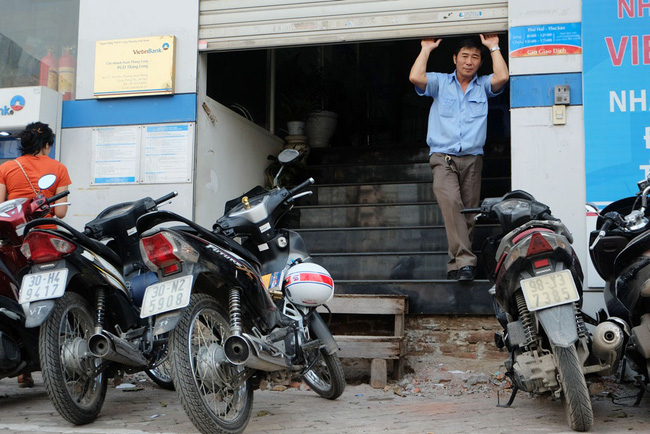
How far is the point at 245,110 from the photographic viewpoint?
27.9ft

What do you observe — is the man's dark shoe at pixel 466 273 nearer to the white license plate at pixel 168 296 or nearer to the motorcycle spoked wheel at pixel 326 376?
the motorcycle spoked wheel at pixel 326 376

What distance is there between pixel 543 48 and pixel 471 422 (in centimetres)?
343

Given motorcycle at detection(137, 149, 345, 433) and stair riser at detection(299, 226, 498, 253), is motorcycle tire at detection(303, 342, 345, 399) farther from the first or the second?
stair riser at detection(299, 226, 498, 253)

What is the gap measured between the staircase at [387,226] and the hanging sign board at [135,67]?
6.98 feet

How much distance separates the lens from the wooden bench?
537cm

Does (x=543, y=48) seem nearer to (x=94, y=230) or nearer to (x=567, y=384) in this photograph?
(x=567, y=384)

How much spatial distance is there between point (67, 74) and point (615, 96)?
17.1ft

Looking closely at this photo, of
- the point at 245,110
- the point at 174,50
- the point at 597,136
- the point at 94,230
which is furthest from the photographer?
the point at 245,110

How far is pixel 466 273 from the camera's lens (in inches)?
230

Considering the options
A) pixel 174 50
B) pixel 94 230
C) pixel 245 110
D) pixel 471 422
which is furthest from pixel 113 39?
pixel 471 422

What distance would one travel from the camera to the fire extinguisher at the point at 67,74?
7.29 metres

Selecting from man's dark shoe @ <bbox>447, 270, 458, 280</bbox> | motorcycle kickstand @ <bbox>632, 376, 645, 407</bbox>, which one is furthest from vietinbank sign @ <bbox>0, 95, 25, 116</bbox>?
motorcycle kickstand @ <bbox>632, 376, 645, 407</bbox>

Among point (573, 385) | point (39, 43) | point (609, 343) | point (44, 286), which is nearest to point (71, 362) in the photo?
point (44, 286)

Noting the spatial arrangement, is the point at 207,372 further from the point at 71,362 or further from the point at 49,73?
the point at 49,73
